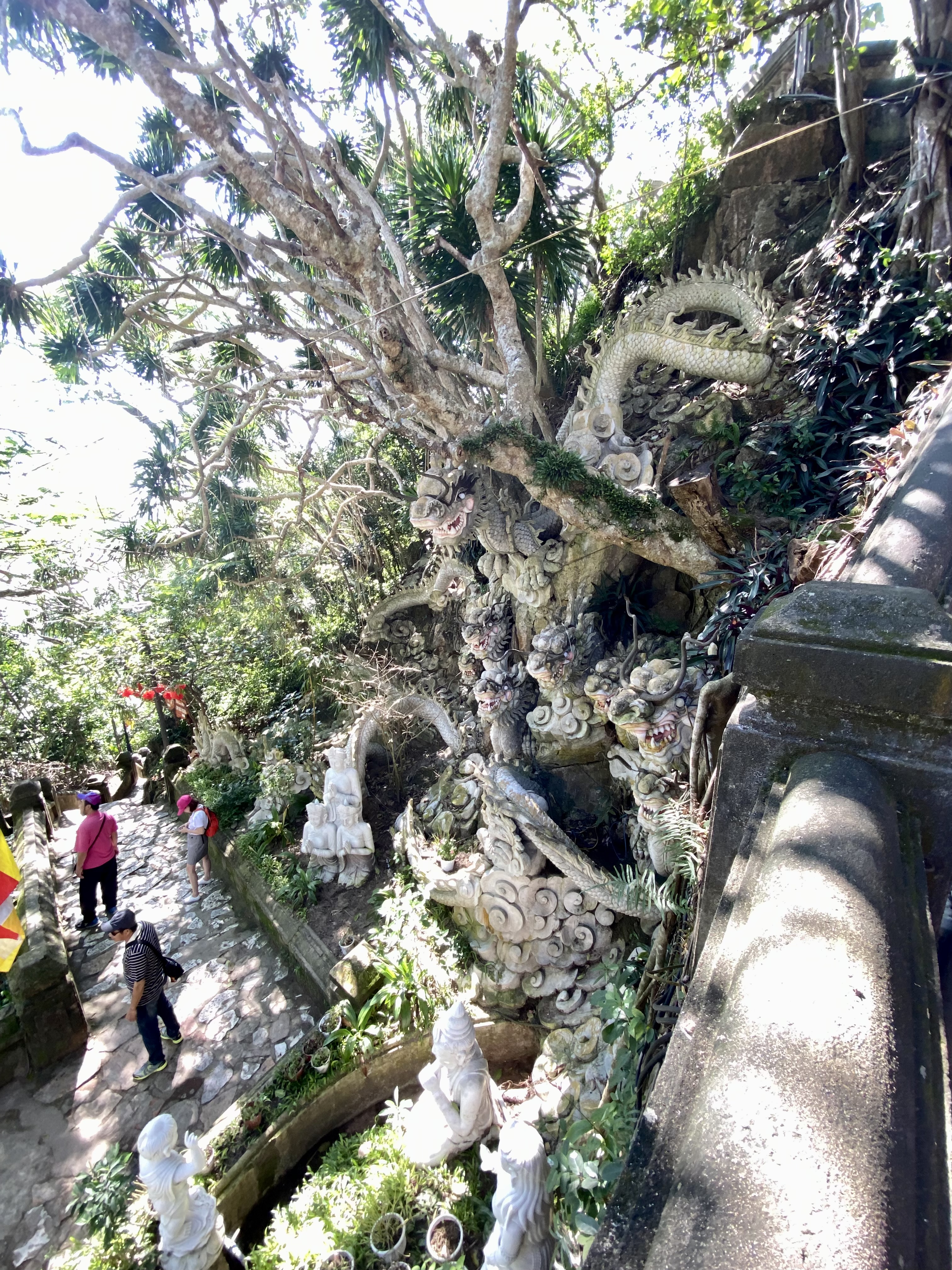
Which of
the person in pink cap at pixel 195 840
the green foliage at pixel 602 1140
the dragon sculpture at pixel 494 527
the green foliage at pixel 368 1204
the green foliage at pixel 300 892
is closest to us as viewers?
the green foliage at pixel 602 1140

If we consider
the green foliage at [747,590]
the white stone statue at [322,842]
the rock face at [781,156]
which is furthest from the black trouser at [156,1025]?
the rock face at [781,156]

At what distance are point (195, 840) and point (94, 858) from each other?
987mm

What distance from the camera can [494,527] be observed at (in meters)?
5.55

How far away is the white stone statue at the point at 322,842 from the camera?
624cm

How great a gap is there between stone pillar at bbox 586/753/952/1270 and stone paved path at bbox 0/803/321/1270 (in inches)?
180

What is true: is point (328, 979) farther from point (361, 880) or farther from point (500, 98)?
point (500, 98)

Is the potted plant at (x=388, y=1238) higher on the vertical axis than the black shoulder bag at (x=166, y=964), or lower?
lower

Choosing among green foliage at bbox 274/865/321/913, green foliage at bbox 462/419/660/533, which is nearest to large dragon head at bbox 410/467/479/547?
green foliage at bbox 462/419/660/533

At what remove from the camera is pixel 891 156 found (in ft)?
20.8

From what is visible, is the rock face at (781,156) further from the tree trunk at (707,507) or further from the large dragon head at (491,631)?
the large dragon head at (491,631)

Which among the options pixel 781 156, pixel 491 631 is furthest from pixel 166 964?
pixel 781 156

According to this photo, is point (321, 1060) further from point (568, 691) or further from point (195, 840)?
point (195, 840)

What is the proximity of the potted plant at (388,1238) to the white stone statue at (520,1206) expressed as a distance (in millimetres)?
830

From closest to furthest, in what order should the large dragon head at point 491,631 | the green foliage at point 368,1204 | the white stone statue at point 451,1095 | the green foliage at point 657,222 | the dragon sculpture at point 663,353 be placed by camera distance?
1. the green foliage at point 368,1204
2. the white stone statue at point 451,1095
3. the dragon sculpture at point 663,353
4. the large dragon head at point 491,631
5. the green foliage at point 657,222
